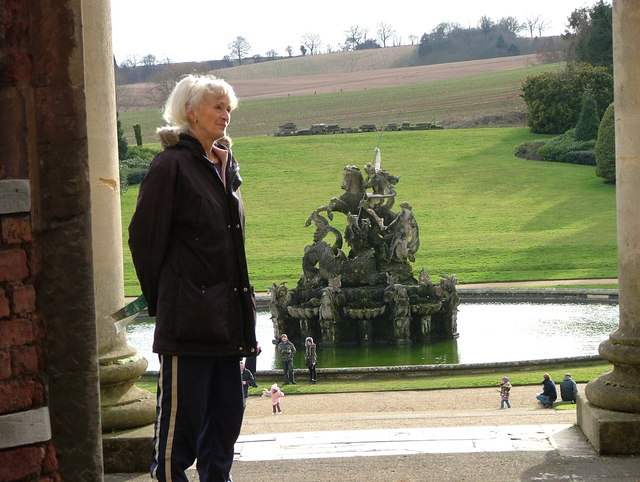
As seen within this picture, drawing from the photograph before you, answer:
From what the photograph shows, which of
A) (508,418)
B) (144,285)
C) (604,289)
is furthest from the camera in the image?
(604,289)

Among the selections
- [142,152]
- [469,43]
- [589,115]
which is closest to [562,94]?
[589,115]

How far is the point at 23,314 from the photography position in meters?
5.12

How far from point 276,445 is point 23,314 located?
3.56 meters

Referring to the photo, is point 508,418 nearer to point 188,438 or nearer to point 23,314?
point 188,438

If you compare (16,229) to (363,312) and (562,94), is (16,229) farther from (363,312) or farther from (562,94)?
(562,94)

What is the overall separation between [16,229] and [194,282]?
987 mm

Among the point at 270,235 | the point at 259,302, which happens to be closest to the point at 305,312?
the point at 259,302

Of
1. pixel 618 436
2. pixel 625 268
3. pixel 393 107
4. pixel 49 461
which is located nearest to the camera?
pixel 49 461

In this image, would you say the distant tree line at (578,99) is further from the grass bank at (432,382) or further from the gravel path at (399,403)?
the gravel path at (399,403)

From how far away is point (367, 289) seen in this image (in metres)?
26.7

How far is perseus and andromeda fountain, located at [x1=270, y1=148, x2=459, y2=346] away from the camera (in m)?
26.4

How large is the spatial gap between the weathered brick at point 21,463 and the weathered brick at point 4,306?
0.56 metres

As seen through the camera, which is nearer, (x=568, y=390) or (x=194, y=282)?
(x=194, y=282)

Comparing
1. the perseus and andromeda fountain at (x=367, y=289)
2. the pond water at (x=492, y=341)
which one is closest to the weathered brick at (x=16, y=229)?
the pond water at (x=492, y=341)
